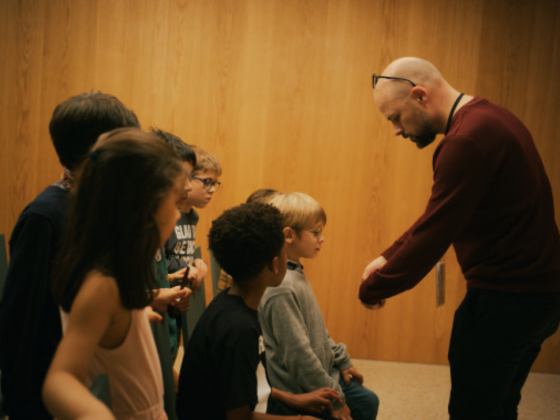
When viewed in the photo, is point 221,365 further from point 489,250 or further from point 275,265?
point 489,250

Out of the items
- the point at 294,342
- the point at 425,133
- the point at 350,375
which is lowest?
the point at 350,375

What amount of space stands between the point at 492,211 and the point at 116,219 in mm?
1264

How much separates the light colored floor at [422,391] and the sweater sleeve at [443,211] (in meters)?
1.31

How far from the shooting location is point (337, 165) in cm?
357

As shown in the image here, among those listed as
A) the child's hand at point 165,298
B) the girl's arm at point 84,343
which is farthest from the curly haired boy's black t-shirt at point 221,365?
the girl's arm at point 84,343

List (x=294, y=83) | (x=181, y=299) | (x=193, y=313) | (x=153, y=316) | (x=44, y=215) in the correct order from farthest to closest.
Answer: (x=294, y=83) < (x=193, y=313) < (x=181, y=299) < (x=153, y=316) < (x=44, y=215)

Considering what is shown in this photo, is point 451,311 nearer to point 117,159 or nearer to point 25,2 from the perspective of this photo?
point 117,159

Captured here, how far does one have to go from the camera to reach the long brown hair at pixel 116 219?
95 centimetres

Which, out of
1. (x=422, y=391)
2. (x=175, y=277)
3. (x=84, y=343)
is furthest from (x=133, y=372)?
(x=422, y=391)

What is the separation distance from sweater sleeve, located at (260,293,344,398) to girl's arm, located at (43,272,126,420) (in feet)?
2.81

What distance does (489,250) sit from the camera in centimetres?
176

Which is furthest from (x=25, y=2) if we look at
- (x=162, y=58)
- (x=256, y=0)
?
(x=256, y=0)

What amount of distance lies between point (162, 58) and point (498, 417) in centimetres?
285

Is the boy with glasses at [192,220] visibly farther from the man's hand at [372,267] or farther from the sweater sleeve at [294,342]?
the man's hand at [372,267]
